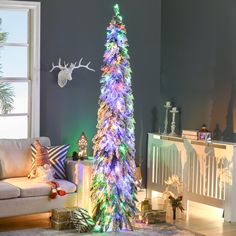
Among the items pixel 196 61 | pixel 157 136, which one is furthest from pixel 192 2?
pixel 157 136

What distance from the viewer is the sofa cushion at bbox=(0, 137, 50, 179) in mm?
6258

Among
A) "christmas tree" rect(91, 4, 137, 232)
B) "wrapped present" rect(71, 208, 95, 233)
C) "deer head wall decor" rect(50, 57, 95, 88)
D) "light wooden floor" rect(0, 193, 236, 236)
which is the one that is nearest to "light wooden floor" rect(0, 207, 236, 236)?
"light wooden floor" rect(0, 193, 236, 236)

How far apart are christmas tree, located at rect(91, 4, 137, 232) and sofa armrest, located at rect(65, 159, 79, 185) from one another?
47 centimetres

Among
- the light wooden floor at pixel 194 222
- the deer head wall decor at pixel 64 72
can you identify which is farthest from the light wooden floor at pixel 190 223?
the deer head wall decor at pixel 64 72

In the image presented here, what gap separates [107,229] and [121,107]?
3.94 ft

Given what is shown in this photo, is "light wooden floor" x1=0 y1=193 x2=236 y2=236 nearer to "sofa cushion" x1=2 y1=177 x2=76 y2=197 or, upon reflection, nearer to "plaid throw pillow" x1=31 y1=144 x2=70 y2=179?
"sofa cushion" x1=2 y1=177 x2=76 y2=197

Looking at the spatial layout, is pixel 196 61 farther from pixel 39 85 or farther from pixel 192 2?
pixel 39 85

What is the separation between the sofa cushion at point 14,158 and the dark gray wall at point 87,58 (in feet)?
1.82

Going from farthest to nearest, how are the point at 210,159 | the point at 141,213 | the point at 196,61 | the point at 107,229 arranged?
the point at 196,61
the point at 210,159
the point at 141,213
the point at 107,229

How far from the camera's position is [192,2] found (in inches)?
288

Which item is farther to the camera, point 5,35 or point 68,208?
point 5,35

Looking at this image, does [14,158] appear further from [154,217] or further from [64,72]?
[154,217]

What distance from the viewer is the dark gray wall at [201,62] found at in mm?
6773

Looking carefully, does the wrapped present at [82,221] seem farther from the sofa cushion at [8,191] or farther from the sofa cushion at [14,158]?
the sofa cushion at [14,158]
